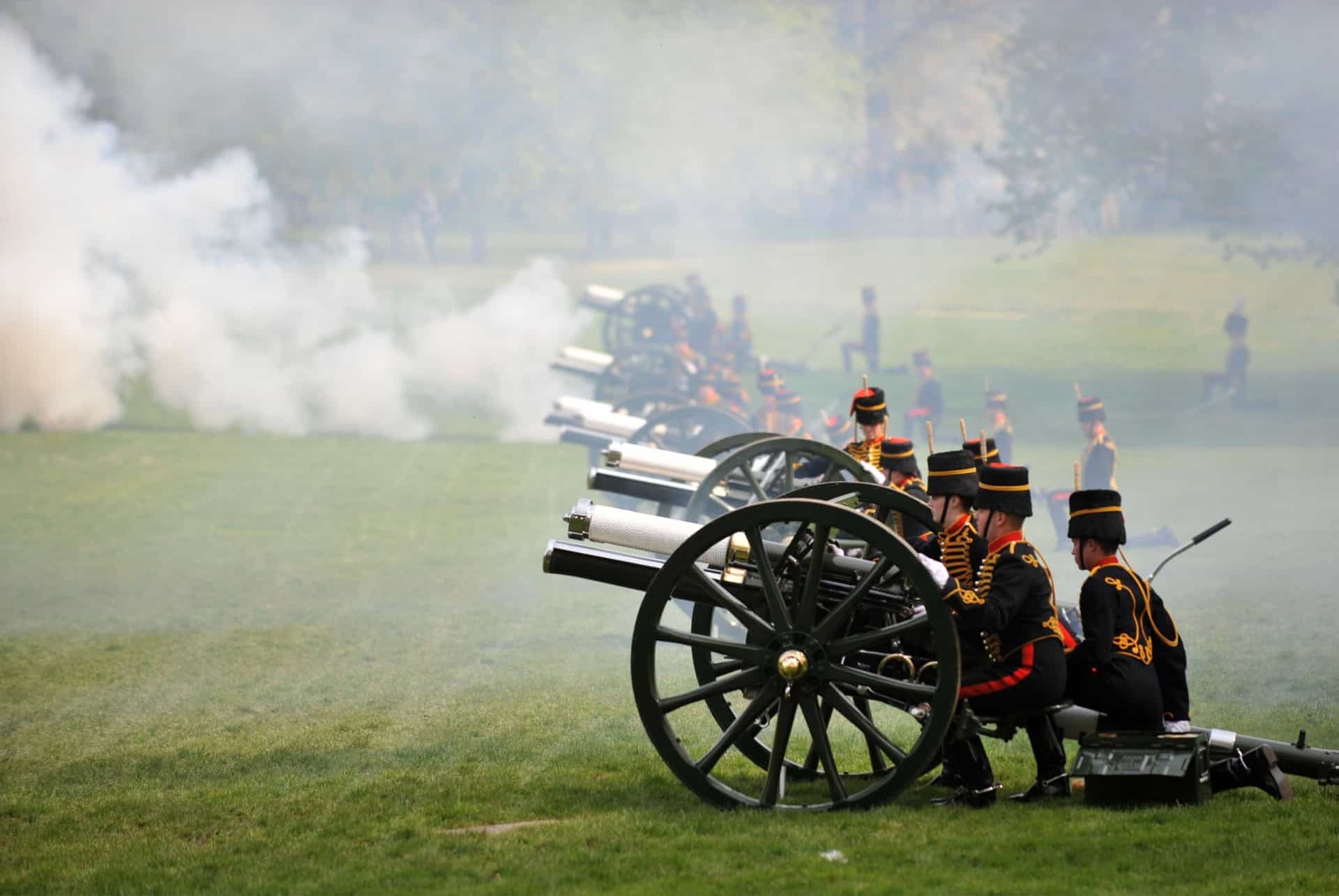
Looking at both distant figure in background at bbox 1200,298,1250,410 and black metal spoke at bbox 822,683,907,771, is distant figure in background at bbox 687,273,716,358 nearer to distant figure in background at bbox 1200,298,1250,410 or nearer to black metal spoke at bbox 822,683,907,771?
distant figure in background at bbox 1200,298,1250,410

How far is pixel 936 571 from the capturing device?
5.62m

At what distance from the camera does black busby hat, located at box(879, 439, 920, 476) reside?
8656mm

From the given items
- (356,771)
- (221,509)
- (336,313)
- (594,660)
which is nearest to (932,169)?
(336,313)

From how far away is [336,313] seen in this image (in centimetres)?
2508

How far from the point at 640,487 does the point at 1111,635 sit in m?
2.99

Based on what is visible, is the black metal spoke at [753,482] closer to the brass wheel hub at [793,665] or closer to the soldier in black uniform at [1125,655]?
the soldier in black uniform at [1125,655]

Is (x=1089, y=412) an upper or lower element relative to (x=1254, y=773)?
upper

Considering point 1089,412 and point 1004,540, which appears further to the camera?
point 1089,412

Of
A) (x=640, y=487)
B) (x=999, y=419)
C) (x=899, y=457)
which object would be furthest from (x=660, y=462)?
(x=999, y=419)

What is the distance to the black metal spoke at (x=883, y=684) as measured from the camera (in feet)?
18.2

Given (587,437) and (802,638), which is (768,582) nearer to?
(802,638)

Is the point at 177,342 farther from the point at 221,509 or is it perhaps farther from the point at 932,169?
the point at 932,169

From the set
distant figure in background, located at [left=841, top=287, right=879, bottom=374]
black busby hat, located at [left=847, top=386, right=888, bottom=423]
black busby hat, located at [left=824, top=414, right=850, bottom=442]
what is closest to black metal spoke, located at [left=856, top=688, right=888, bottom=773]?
black busby hat, located at [left=847, top=386, right=888, bottom=423]

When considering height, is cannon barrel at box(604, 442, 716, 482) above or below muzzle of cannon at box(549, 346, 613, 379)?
below
